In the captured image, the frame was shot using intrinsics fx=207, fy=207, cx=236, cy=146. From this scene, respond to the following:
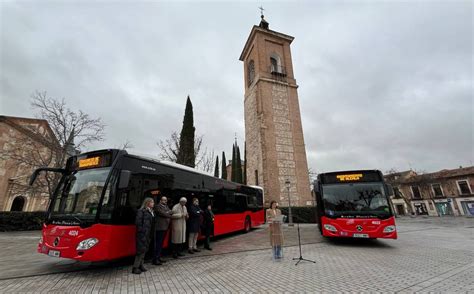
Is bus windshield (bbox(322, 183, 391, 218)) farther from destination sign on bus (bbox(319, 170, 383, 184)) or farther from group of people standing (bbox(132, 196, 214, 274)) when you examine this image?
group of people standing (bbox(132, 196, 214, 274))

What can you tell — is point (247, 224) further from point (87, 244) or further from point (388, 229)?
point (87, 244)

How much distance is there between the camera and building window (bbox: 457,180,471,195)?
3224cm

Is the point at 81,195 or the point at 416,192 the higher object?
the point at 416,192

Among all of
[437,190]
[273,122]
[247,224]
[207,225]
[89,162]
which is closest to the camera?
[89,162]

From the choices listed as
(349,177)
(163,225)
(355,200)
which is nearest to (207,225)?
(163,225)

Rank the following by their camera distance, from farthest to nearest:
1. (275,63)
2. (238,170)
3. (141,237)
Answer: (238,170)
(275,63)
(141,237)

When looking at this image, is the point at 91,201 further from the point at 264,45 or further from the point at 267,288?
the point at 264,45

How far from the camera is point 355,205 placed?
7.66 meters

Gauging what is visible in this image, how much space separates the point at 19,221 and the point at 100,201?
15.4 metres

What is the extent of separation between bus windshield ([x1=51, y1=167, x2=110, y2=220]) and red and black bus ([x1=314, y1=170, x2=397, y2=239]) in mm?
7453

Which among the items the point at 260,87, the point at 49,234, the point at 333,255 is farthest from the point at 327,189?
the point at 260,87

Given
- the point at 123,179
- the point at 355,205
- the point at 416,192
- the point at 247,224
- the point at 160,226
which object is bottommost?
the point at 247,224

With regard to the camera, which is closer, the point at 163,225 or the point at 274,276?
the point at 274,276

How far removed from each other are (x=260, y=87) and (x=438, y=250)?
1857cm
